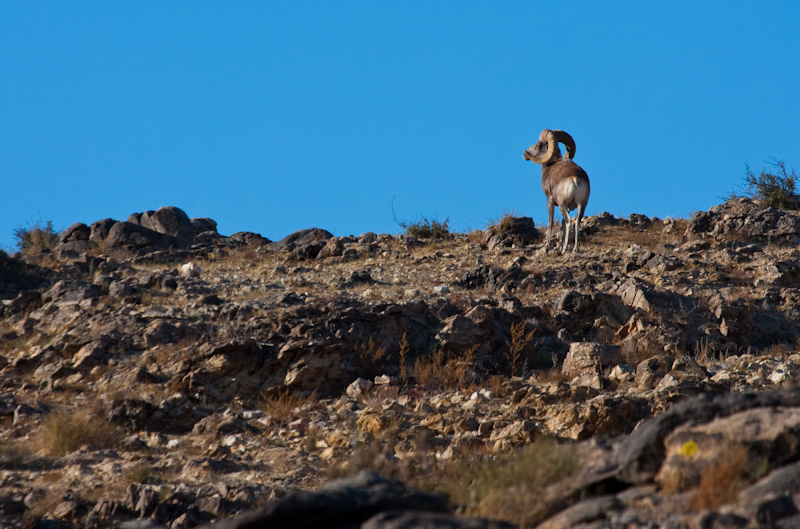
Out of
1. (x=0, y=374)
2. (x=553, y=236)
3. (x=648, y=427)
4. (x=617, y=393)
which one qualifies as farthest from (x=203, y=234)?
(x=648, y=427)

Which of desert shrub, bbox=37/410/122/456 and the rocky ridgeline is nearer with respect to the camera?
the rocky ridgeline

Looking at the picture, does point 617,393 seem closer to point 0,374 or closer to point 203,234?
point 0,374

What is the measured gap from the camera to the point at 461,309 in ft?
38.9

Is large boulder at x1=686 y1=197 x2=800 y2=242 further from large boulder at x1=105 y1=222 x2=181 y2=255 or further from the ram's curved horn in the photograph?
large boulder at x1=105 y1=222 x2=181 y2=255

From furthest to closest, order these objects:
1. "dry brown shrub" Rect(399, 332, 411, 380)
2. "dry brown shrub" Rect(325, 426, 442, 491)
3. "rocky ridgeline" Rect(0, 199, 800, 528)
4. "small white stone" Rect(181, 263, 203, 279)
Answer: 1. "small white stone" Rect(181, 263, 203, 279)
2. "dry brown shrub" Rect(399, 332, 411, 380)
3. "dry brown shrub" Rect(325, 426, 442, 491)
4. "rocky ridgeline" Rect(0, 199, 800, 528)

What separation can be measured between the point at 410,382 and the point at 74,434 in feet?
12.3

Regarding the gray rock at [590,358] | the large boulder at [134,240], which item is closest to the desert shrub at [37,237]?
the large boulder at [134,240]

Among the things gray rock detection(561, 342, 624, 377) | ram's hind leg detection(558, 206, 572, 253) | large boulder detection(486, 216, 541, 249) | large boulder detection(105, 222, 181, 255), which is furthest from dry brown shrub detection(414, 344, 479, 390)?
large boulder detection(105, 222, 181, 255)

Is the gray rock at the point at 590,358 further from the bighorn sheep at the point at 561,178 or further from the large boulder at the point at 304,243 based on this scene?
the large boulder at the point at 304,243

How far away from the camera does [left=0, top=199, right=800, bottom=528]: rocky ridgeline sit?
4.54 m

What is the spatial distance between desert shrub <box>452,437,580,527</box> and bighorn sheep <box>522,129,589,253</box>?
11516mm

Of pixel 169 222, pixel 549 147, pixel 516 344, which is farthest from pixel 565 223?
pixel 169 222

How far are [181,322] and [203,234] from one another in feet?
34.5

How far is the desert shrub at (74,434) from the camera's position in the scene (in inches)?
322
